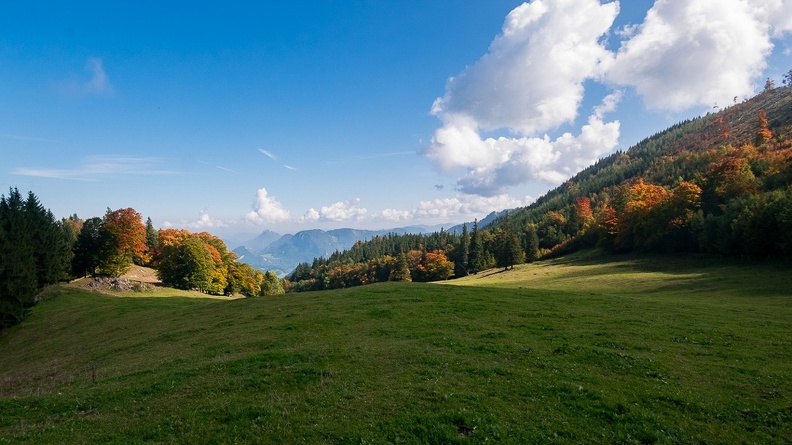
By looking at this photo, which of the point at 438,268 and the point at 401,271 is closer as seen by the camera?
the point at 438,268

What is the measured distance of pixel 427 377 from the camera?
604 inches

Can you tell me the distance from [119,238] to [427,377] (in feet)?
315

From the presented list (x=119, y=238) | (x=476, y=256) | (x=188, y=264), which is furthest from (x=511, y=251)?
(x=119, y=238)

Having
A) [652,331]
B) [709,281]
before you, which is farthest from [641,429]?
[709,281]

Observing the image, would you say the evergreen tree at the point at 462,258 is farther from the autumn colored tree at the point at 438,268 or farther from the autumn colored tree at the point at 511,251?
the autumn colored tree at the point at 511,251

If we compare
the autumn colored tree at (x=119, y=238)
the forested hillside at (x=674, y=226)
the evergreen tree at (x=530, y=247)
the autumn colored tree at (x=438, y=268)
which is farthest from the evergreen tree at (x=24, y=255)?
the evergreen tree at (x=530, y=247)

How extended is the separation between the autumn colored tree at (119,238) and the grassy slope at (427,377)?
60463 millimetres

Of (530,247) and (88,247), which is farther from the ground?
(88,247)

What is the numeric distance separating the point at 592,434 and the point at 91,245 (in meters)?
109

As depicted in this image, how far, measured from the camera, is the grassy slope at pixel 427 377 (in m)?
11.3

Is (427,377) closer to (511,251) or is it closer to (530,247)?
(511,251)

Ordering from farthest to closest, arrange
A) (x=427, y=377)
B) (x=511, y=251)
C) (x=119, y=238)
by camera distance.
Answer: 1. (x=511, y=251)
2. (x=119, y=238)
3. (x=427, y=377)

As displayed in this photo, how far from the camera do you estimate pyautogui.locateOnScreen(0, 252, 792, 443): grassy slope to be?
446 inches

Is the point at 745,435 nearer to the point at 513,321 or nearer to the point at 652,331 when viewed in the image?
the point at 652,331
